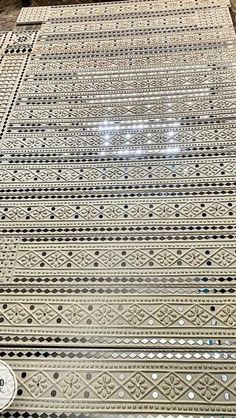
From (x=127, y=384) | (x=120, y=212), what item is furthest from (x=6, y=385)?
(x=120, y=212)

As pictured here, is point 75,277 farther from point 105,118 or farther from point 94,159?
point 105,118

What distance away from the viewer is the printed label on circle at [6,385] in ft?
3.74

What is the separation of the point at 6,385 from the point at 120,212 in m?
0.62

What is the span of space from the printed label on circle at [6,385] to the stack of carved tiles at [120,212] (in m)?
0.02

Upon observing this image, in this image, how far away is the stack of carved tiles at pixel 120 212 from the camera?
1168 mm

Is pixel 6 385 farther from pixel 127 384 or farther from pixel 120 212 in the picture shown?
pixel 120 212

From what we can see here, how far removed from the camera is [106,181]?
5.34 ft

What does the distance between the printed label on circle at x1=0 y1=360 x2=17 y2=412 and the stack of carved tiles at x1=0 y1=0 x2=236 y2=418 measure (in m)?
0.02

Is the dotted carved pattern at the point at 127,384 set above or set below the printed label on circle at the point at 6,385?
below

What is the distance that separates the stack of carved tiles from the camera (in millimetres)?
1168

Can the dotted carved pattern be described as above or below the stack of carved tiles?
below

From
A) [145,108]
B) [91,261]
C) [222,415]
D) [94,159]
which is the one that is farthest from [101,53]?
[222,415]

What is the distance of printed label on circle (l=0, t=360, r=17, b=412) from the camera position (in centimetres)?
114

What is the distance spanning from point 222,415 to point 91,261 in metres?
0.54
